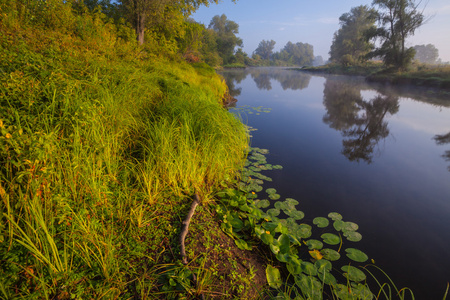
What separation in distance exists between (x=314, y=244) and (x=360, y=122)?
7.20 meters

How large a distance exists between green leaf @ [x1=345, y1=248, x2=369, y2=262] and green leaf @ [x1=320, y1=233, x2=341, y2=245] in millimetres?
127

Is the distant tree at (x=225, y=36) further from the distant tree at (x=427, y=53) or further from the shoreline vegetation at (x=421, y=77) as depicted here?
the distant tree at (x=427, y=53)

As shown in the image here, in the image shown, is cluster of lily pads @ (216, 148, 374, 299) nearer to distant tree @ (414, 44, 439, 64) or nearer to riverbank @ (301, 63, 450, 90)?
riverbank @ (301, 63, 450, 90)

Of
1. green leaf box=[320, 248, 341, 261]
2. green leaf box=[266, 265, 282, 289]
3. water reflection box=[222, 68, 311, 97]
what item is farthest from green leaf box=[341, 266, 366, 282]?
water reflection box=[222, 68, 311, 97]

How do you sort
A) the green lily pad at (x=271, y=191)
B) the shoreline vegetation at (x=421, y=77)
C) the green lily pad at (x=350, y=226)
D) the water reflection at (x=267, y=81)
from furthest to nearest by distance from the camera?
the water reflection at (x=267, y=81)
the shoreline vegetation at (x=421, y=77)
the green lily pad at (x=271, y=191)
the green lily pad at (x=350, y=226)

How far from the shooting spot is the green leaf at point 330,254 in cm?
202

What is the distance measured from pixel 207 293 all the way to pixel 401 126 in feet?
30.0

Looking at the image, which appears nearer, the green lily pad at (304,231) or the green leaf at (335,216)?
the green lily pad at (304,231)

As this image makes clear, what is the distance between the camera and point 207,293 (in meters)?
1.38

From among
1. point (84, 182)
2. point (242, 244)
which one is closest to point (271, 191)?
point (242, 244)

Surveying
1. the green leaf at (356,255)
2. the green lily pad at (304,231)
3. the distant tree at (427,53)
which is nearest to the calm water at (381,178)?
the green leaf at (356,255)

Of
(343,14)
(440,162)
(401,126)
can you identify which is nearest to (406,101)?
(401,126)

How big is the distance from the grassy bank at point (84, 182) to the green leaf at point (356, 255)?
5.97 feet

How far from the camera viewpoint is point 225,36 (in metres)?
59.5
